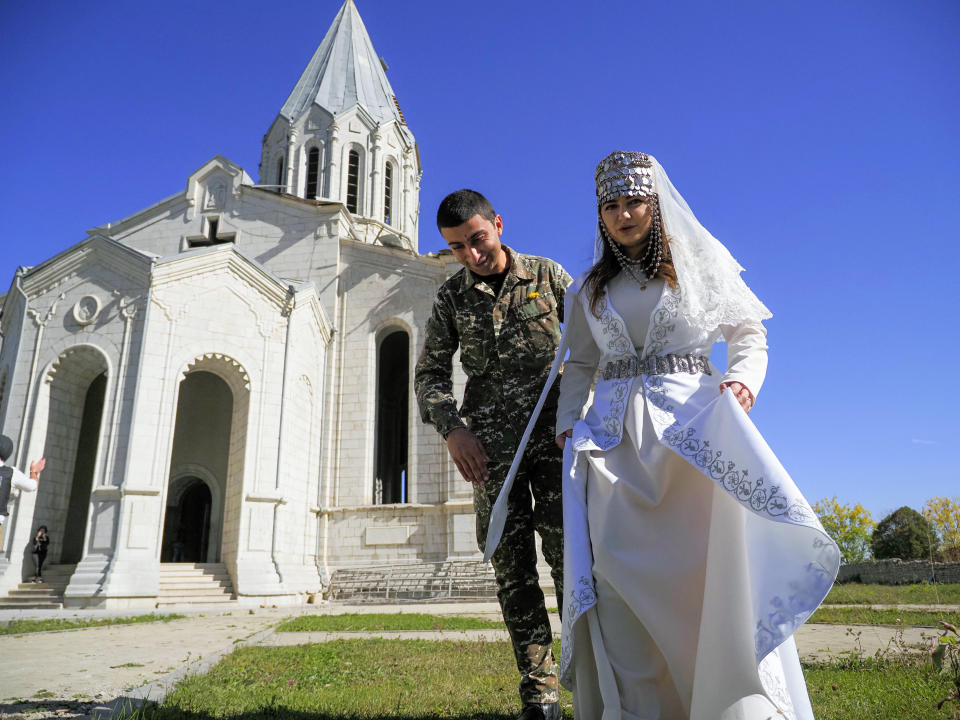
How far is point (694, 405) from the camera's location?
8.13 feet

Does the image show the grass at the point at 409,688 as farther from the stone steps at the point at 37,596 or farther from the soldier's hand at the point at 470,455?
the stone steps at the point at 37,596

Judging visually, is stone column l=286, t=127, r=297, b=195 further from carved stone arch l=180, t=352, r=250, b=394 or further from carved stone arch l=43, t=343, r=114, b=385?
carved stone arch l=43, t=343, r=114, b=385

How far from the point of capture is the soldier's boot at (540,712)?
8.90 ft

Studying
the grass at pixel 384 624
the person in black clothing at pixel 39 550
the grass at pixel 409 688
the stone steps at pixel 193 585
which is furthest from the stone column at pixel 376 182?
the grass at pixel 409 688

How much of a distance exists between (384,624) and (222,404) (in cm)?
1156

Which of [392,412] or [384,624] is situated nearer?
[384,624]

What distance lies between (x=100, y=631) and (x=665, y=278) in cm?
801

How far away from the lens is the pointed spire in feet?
81.3

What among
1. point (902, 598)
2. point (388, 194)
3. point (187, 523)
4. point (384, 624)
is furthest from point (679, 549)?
point (388, 194)

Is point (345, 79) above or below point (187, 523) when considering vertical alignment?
above

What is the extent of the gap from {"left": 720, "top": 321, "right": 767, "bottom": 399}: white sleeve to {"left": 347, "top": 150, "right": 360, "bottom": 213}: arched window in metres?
22.0

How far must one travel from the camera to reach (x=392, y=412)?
21797mm

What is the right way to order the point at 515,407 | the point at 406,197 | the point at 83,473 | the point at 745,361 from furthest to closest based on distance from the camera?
1. the point at 406,197
2. the point at 83,473
3. the point at 515,407
4. the point at 745,361

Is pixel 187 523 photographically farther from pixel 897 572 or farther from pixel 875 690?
pixel 897 572
